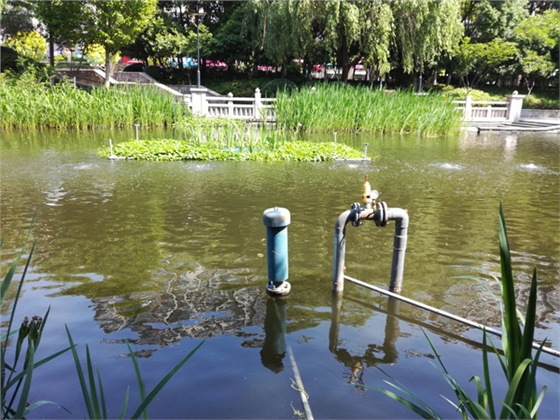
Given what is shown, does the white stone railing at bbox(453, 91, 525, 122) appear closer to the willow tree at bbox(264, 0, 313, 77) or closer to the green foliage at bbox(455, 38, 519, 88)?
the green foliage at bbox(455, 38, 519, 88)

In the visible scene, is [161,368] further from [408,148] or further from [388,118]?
[388,118]

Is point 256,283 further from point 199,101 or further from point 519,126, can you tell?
point 519,126

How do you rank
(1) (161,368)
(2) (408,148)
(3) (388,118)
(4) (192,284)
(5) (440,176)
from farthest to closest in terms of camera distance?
(3) (388,118) → (2) (408,148) → (5) (440,176) → (4) (192,284) → (1) (161,368)

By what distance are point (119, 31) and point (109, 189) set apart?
20009 millimetres

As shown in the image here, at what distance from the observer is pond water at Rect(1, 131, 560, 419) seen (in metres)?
3.44

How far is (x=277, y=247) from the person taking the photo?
454cm

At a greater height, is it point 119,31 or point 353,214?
point 119,31

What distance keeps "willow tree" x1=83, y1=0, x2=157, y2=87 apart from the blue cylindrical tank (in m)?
23.4

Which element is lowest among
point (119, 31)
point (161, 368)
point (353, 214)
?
point (161, 368)

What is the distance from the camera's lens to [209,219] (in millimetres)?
7430

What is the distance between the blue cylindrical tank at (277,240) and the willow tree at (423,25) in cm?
2177

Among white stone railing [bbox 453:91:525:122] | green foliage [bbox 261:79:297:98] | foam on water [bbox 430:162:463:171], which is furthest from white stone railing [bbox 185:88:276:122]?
foam on water [bbox 430:162:463:171]

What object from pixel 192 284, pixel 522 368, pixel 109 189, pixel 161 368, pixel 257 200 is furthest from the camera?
pixel 109 189

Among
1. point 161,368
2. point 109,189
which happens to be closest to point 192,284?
point 161,368
